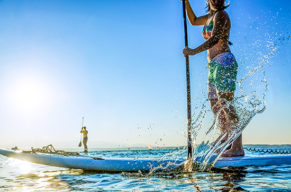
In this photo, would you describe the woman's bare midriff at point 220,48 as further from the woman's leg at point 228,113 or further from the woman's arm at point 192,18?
the woman's arm at point 192,18

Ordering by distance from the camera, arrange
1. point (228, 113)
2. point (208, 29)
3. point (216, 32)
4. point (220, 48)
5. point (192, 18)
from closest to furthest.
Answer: point (228, 113) < point (216, 32) < point (220, 48) < point (208, 29) < point (192, 18)

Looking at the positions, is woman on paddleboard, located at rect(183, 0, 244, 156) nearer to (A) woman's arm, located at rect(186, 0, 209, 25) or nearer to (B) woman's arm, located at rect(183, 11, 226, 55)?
(B) woman's arm, located at rect(183, 11, 226, 55)

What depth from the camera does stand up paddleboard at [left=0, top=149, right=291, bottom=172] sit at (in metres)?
3.59

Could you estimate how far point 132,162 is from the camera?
4.12 m

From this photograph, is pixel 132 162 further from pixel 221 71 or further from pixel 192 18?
pixel 192 18

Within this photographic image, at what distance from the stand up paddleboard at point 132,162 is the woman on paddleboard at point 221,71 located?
0.53ft

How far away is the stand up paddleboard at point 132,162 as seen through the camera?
3.59 metres

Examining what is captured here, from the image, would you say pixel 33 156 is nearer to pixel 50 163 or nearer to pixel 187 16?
pixel 50 163

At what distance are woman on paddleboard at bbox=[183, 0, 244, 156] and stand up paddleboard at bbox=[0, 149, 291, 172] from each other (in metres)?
0.16

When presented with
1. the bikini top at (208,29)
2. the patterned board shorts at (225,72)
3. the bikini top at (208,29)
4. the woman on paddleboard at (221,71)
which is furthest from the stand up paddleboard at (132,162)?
the bikini top at (208,29)

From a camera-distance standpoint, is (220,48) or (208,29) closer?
(220,48)

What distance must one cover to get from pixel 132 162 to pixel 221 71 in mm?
2104

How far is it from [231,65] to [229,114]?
73cm

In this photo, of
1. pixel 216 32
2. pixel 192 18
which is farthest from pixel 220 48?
pixel 192 18
